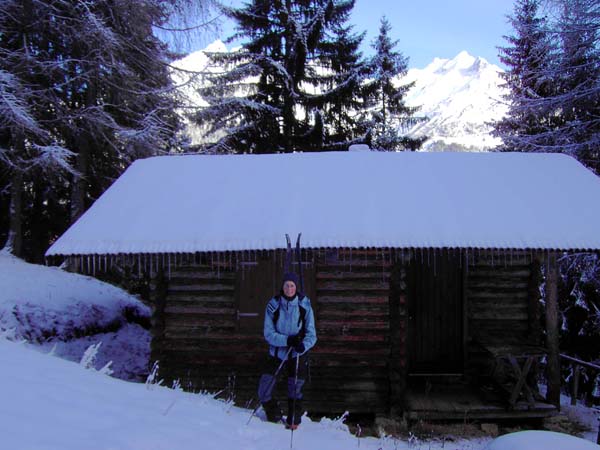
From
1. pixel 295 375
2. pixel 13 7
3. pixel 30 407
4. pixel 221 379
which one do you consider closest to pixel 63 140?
pixel 13 7

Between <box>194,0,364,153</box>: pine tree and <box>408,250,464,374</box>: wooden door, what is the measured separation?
1040 cm

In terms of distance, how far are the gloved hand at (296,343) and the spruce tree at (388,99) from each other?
609 inches

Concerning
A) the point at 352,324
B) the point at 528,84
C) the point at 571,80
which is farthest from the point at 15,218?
the point at 528,84

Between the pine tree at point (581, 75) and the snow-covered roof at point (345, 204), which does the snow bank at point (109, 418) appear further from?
the pine tree at point (581, 75)

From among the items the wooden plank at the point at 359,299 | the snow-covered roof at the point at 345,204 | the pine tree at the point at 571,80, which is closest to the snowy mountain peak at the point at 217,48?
the snow-covered roof at the point at 345,204

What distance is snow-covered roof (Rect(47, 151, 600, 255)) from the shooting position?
7.53 meters

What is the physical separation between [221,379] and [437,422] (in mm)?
3728

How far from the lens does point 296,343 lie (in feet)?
17.8

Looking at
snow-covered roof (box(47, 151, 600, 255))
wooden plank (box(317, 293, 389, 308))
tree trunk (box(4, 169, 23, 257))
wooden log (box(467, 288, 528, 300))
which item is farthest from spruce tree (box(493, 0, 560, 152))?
tree trunk (box(4, 169, 23, 257))

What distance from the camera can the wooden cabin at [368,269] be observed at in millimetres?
7621

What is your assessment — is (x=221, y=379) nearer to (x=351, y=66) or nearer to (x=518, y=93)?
(x=351, y=66)

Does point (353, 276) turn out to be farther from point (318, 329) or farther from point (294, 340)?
point (294, 340)

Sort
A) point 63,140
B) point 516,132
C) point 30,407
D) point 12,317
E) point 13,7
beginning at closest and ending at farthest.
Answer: point 30,407 < point 12,317 < point 13,7 < point 63,140 < point 516,132

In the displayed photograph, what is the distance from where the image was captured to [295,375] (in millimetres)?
5469
